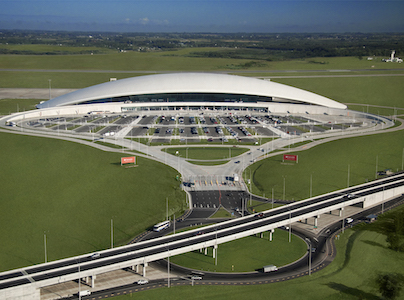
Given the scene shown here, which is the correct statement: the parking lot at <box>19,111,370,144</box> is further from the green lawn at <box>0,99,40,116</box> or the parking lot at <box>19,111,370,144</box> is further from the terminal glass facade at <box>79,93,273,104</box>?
the green lawn at <box>0,99,40,116</box>

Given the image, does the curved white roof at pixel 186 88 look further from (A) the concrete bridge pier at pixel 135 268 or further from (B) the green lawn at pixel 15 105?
(A) the concrete bridge pier at pixel 135 268

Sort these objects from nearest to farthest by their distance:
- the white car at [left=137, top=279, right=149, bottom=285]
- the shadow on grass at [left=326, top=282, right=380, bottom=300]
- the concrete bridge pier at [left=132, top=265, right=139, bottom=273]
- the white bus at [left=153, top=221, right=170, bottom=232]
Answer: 1. the shadow on grass at [left=326, top=282, right=380, bottom=300]
2. the white car at [left=137, top=279, right=149, bottom=285]
3. the concrete bridge pier at [left=132, top=265, right=139, bottom=273]
4. the white bus at [left=153, top=221, right=170, bottom=232]

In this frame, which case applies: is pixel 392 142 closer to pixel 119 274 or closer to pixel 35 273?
pixel 119 274

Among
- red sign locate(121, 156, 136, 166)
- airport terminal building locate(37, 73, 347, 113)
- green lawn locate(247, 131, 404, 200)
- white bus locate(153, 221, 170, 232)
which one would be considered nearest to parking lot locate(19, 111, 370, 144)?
airport terminal building locate(37, 73, 347, 113)

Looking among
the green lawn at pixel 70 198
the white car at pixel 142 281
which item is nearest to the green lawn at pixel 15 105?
the green lawn at pixel 70 198

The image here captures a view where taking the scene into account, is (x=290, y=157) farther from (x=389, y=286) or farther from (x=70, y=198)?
(x=389, y=286)

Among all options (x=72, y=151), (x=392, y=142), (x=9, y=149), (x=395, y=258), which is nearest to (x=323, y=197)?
(x=395, y=258)
